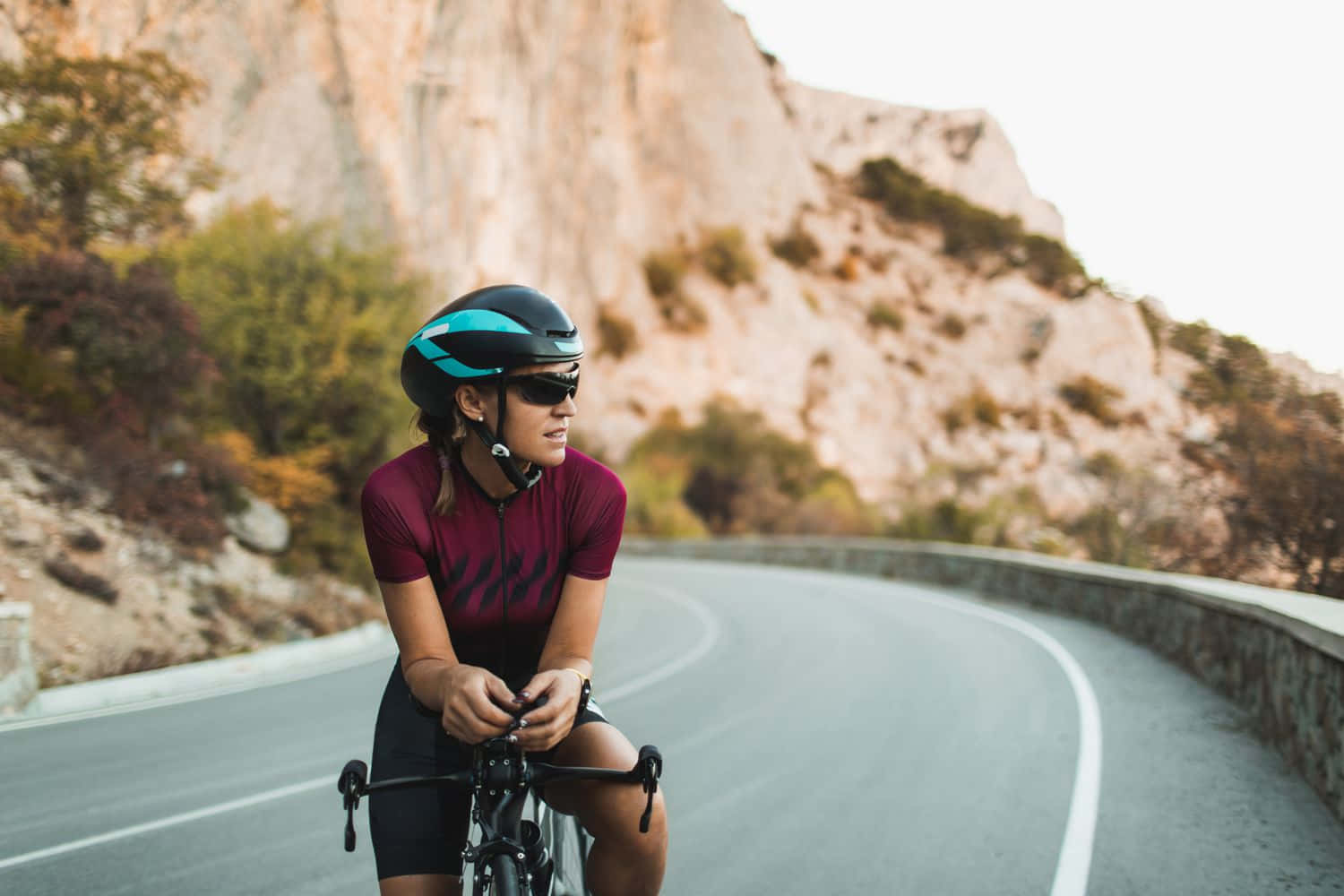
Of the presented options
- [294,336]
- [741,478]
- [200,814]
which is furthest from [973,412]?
[200,814]

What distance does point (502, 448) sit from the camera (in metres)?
2.58

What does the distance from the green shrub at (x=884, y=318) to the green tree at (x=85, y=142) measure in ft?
174

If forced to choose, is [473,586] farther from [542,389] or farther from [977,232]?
[977,232]

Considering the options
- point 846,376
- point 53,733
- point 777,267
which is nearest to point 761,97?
point 777,267

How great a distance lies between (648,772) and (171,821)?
167 inches

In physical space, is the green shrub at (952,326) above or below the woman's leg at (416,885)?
above

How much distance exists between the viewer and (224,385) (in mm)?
19797

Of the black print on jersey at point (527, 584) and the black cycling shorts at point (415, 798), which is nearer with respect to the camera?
the black cycling shorts at point (415, 798)

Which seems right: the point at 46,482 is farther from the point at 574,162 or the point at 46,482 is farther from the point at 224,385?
the point at 574,162

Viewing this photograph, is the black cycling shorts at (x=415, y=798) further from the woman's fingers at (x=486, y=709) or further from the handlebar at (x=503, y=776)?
the woman's fingers at (x=486, y=709)

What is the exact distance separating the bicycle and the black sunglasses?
2.38 ft

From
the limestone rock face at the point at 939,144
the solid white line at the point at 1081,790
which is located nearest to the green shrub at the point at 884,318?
the limestone rock face at the point at 939,144

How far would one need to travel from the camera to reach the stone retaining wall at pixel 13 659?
845 cm

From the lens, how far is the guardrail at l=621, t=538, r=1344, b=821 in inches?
245
